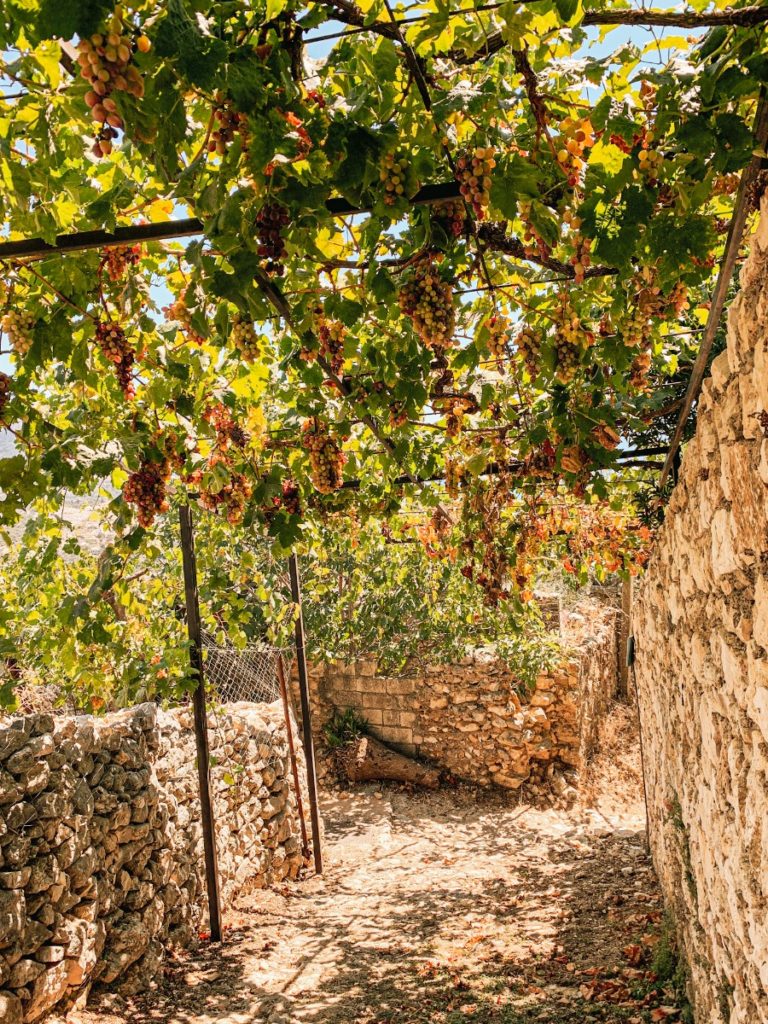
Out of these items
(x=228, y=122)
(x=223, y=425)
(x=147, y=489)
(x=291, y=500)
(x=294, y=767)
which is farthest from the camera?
(x=294, y=767)

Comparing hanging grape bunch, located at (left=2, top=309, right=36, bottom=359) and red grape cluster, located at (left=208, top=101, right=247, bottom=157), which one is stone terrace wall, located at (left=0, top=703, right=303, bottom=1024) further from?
red grape cluster, located at (left=208, top=101, right=247, bottom=157)

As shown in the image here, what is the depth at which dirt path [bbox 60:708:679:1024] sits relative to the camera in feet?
12.0

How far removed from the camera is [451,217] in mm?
1909

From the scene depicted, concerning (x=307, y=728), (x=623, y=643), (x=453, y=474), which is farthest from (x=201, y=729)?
(x=623, y=643)

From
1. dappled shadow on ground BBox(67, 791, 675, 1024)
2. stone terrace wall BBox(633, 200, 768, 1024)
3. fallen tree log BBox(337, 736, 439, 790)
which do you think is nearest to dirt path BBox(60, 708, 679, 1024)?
dappled shadow on ground BBox(67, 791, 675, 1024)

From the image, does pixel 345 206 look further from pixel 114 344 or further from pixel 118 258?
pixel 114 344

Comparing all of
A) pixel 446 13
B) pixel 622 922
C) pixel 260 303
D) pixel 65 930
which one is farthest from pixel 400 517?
pixel 446 13

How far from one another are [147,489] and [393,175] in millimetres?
1535

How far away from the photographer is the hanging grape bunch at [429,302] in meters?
1.97

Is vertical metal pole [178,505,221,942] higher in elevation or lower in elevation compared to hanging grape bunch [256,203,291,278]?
lower

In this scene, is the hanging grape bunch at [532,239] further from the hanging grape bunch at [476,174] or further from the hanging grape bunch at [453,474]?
the hanging grape bunch at [453,474]

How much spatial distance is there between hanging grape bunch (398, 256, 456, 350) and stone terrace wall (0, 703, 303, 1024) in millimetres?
2996

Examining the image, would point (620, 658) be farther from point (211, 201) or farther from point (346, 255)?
point (211, 201)

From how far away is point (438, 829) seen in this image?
759 centimetres
